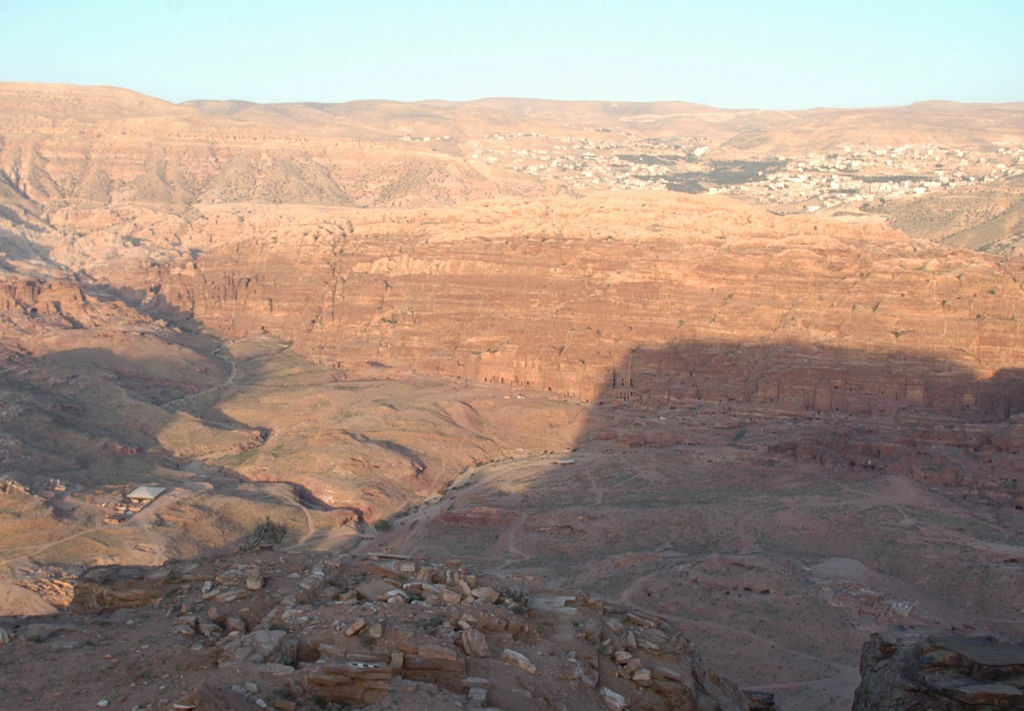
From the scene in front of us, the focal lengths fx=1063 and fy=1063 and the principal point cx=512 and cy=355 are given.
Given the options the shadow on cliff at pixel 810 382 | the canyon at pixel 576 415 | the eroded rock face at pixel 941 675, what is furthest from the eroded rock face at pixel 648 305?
the eroded rock face at pixel 941 675

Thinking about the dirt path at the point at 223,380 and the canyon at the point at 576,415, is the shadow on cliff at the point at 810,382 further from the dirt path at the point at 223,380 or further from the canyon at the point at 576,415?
the dirt path at the point at 223,380

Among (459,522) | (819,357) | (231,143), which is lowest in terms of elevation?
(459,522)

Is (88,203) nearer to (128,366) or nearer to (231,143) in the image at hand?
(231,143)

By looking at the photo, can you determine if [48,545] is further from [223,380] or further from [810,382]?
[810,382]

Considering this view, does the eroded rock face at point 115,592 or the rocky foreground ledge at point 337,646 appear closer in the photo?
the rocky foreground ledge at point 337,646

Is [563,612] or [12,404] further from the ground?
[563,612]

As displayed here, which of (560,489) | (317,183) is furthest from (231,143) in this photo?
(560,489)
